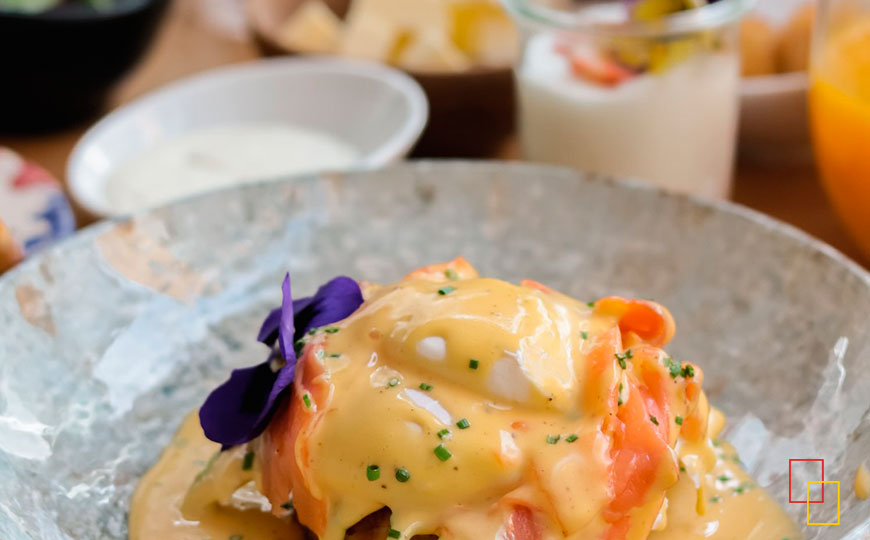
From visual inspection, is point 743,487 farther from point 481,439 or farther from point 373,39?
point 373,39

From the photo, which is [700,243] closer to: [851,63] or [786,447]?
[786,447]

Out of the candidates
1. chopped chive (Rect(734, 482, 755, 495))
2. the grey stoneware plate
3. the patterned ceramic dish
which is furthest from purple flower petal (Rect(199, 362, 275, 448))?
the patterned ceramic dish

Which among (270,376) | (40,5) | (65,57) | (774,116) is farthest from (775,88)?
(40,5)

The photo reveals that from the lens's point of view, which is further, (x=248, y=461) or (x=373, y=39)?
(x=373, y=39)

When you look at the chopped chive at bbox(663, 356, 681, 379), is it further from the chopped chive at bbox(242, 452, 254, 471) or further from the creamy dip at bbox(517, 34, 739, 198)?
the creamy dip at bbox(517, 34, 739, 198)

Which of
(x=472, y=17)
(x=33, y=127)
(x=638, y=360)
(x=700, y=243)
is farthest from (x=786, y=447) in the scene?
(x=33, y=127)

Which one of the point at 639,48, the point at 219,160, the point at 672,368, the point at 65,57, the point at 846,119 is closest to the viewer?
the point at 672,368
